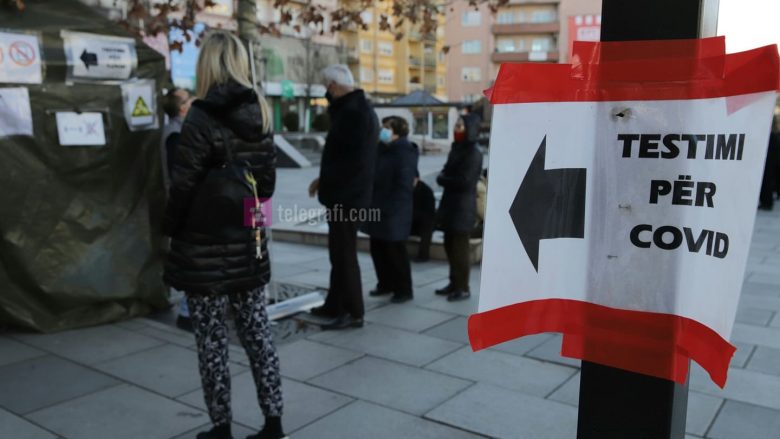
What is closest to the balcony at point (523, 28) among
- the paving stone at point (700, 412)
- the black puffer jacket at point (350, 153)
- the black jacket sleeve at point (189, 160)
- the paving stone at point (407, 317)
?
the paving stone at point (407, 317)

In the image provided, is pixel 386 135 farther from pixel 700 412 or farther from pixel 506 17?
pixel 506 17

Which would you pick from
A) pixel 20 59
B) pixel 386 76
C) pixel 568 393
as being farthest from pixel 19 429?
pixel 386 76

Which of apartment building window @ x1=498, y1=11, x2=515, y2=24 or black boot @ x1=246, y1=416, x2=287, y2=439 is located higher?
apartment building window @ x1=498, y1=11, x2=515, y2=24

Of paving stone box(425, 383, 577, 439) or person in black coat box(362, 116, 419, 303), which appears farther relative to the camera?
person in black coat box(362, 116, 419, 303)

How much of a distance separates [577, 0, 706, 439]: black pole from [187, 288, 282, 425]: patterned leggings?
184cm

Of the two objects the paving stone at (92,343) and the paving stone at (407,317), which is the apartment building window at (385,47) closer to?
the paving stone at (407,317)

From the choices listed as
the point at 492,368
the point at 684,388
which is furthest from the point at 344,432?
the point at 684,388

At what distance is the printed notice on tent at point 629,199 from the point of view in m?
1.44

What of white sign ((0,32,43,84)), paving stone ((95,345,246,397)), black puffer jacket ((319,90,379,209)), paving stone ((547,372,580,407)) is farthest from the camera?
black puffer jacket ((319,90,379,209))

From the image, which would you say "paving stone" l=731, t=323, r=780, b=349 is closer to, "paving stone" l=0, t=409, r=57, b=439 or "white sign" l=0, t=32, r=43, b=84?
"paving stone" l=0, t=409, r=57, b=439

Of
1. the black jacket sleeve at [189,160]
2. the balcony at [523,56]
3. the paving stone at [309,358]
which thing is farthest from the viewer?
the balcony at [523,56]

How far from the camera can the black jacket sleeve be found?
301 cm

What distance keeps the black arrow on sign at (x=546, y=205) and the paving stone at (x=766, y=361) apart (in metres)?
3.54

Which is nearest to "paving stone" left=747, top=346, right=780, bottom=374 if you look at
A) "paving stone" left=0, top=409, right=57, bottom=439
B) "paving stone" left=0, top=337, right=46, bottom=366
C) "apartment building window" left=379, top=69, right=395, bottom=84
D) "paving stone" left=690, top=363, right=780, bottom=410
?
"paving stone" left=690, top=363, right=780, bottom=410
